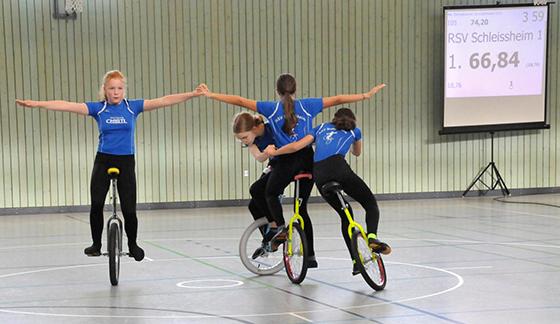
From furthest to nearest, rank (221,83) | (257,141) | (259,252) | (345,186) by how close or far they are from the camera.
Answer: (221,83) → (259,252) → (257,141) → (345,186)

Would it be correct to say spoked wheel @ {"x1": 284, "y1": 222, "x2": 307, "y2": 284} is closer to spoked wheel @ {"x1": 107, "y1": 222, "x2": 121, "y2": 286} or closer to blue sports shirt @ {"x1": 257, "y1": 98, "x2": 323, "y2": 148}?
blue sports shirt @ {"x1": 257, "y1": 98, "x2": 323, "y2": 148}

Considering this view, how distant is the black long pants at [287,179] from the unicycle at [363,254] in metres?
0.48

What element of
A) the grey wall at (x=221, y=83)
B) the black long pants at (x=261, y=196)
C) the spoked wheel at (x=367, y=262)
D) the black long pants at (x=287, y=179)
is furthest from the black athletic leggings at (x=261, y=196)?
the grey wall at (x=221, y=83)

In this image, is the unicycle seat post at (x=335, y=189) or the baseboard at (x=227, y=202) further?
the baseboard at (x=227, y=202)

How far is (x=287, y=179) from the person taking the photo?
6.98 metres

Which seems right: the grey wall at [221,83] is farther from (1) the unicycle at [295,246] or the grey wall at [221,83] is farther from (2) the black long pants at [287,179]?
(1) the unicycle at [295,246]

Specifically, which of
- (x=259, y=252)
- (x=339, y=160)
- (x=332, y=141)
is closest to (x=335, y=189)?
(x=339, y=160)

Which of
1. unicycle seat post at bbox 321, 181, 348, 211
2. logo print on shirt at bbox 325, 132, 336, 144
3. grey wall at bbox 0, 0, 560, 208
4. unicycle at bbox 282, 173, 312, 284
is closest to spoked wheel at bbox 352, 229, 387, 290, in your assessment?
unicycle seat post at bbox 321, 181, 348, 211

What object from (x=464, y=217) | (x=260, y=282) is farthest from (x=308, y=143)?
(x=464, y=217)

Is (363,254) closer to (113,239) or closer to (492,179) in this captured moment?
(113,239)

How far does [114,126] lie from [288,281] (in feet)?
5.98

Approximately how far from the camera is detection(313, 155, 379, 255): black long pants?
6504 millimetres

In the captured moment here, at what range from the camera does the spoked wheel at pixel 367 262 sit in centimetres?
635

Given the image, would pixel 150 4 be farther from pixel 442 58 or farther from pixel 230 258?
pixel 230 258
